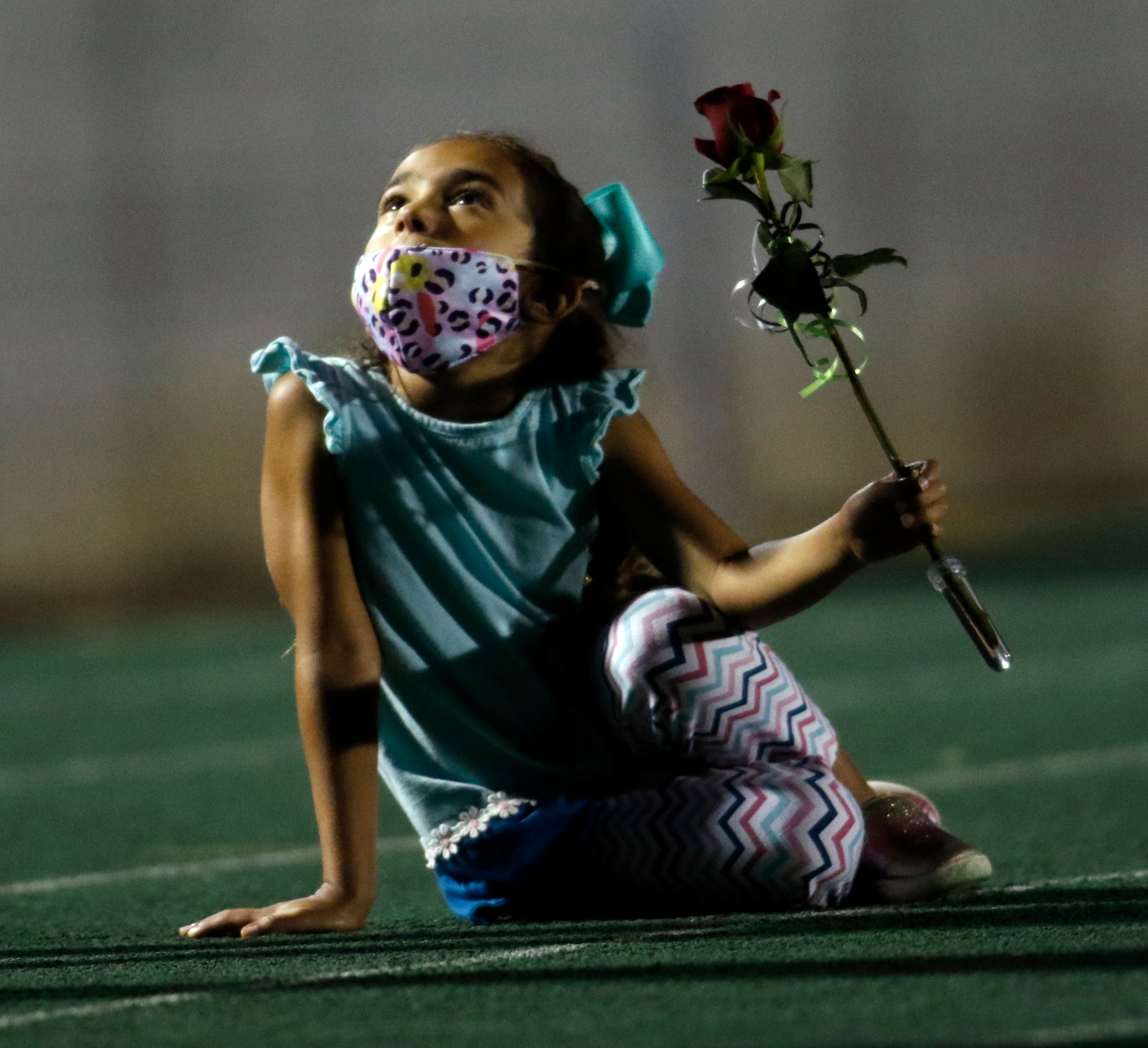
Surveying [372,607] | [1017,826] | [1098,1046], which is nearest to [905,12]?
[1017,826]

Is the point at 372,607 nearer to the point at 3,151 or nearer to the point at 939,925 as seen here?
the point at 939,925

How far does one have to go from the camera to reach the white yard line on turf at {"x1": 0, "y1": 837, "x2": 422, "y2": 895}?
3393 millimetres

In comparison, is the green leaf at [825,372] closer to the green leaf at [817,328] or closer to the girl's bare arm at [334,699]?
the green leaf at [817,328]

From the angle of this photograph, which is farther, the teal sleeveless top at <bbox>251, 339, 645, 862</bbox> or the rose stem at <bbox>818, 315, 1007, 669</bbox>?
the teal sleeveless top at <bbox>251, 339, 645, 862</bbox>

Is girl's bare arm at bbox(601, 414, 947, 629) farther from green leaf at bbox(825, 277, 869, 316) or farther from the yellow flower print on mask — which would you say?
the yellow flower print on mask

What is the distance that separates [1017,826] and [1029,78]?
1022 centimetres

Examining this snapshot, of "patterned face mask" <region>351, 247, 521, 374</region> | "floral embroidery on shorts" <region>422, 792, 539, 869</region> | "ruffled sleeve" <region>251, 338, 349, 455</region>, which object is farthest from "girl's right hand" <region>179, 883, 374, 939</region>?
"patterned face mask" <region>351, 247, 521, 374</region>

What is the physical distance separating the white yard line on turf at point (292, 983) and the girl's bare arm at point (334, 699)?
286mm

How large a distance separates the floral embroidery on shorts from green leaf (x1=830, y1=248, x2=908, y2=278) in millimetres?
787

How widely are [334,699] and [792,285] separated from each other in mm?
769

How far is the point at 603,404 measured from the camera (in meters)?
2.88

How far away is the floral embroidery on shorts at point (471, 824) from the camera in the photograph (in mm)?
2777

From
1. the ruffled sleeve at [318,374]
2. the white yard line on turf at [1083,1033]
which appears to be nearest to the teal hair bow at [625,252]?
the ruffled sleeve at [318,374]

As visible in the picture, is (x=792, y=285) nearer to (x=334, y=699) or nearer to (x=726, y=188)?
(x=726, y=188)
